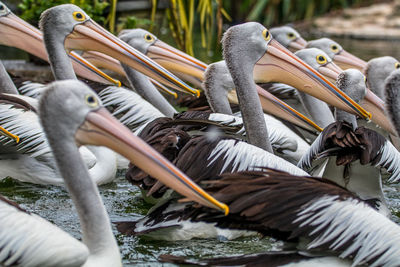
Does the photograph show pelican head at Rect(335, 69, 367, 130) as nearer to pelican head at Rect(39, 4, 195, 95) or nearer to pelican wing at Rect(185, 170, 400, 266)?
pelican head at Rect(39, 4, 195, 95)

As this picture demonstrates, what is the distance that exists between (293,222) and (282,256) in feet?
0.62

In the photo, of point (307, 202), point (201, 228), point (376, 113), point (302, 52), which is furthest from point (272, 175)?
point (302, 52)

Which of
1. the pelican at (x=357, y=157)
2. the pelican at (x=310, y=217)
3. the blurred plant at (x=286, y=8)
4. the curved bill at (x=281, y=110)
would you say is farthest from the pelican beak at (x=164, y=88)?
the blurred plant at (x=286, y=8)

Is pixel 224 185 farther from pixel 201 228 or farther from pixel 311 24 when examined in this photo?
pixel 311 24

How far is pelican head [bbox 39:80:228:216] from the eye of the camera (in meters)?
2.96

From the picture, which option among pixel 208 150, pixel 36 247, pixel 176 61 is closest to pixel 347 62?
pixel 176 61

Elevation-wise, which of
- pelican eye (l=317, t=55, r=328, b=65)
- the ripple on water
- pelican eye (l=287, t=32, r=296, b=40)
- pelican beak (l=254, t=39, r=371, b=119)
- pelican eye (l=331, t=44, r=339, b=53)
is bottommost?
the ripple on water

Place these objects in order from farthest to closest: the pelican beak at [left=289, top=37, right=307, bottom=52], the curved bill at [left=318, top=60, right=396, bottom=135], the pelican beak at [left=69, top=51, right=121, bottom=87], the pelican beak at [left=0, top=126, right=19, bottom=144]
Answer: the pelican beak at [left=289, top=37, right=307, bottom=52] → the pelican beak at [left=69, top=51, right=121, bottom=87] → the curved bill at [left=318, top=60, right=396, bottom=135] → the pelican beak at [left=0, top=126, right=19, bottom=144]

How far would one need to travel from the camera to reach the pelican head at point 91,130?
9.73 ft

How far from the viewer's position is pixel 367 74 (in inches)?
234

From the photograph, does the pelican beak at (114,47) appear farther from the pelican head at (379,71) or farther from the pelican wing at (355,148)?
the pelican head at (379,71)

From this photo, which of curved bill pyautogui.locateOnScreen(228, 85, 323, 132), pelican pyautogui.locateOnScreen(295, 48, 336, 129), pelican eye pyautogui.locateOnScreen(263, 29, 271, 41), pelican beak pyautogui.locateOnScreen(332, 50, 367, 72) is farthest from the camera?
pelican beak pyautogui.locateOnScreen(332, 50, 367, 72)

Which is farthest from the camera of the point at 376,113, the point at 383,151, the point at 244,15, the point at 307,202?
the point at 244,15

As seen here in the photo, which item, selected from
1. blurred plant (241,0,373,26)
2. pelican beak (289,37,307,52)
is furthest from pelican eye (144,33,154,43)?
blurred plant (241,0,373,26)
